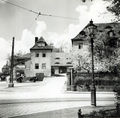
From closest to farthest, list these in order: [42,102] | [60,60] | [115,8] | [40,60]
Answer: [115,8], [42,102], [40,60], [60,60]

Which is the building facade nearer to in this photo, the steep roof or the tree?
the steep roof

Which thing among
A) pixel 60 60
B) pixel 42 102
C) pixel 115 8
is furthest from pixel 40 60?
pixel 115 8

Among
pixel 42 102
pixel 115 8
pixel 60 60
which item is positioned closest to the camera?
pixel 115 8

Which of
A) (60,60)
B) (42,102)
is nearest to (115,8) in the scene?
(42,102)

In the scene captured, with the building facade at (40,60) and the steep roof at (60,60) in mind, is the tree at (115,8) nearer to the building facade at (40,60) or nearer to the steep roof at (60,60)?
the building facade at (40,60)

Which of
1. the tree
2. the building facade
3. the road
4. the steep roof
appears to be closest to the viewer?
the tree

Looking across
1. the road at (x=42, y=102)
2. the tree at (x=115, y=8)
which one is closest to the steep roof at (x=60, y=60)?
the road at (x=42, y=102)

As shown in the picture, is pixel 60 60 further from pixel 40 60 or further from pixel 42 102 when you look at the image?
pixel 42 102

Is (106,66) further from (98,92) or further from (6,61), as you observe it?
(6,61)

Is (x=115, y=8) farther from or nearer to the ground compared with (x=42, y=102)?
farther from the ground

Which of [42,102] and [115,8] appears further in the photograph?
[42,102]

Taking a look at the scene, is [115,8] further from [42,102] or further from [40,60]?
[40,60]

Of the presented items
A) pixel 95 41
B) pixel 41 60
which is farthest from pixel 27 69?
pixel 95 41

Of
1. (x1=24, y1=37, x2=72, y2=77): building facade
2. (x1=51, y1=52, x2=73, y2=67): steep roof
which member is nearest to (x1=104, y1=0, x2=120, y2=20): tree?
(x1=24, y1=37, x2=72, y2=77): building facade
